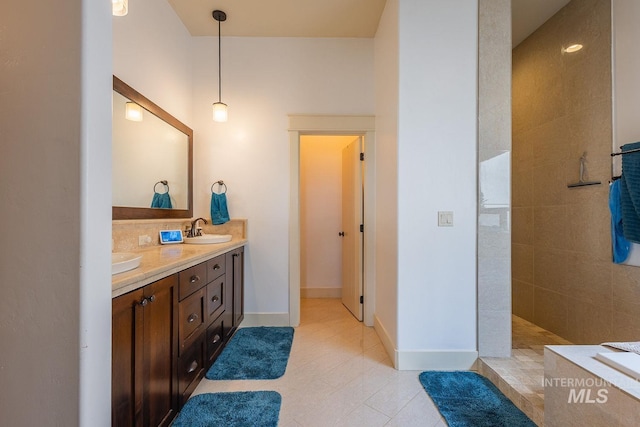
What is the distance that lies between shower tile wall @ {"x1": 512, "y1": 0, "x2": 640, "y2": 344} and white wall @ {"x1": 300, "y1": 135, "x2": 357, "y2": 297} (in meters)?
2.08

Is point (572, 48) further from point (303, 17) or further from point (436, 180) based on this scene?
point (303, 17)

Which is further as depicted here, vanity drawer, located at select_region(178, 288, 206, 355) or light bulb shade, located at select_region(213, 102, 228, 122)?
light bulb shade, located at select_region(213, 102, 228, 122)

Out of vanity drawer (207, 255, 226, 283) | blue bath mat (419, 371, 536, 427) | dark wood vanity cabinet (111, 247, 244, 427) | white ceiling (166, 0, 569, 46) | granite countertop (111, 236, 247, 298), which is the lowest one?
blue bath mat (419, 371, 536, 427)

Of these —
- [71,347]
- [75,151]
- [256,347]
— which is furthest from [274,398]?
[75,151]

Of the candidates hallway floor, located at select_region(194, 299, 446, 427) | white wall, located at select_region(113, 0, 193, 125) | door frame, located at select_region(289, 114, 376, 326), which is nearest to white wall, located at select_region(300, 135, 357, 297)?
door frame, located at select_region(289, 114, 376, 326)

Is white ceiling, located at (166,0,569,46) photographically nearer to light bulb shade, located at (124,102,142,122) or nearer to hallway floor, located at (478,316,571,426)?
light bulb shade, located at (124,102,142,122)

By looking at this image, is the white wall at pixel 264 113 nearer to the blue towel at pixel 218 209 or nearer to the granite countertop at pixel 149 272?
the blue towel at pixel 218 209

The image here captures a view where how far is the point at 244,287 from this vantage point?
2801 millimetres

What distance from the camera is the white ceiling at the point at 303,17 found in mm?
2355

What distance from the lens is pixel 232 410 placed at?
155 cm

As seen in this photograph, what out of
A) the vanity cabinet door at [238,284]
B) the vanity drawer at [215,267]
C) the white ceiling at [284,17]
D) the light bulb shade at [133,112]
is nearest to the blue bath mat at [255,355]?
the vanity cabinet door at [238,284]

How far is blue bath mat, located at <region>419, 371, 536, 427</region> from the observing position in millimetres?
1476

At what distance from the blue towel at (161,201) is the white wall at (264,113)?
0.46 m

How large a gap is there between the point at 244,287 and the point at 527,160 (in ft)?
10.3
